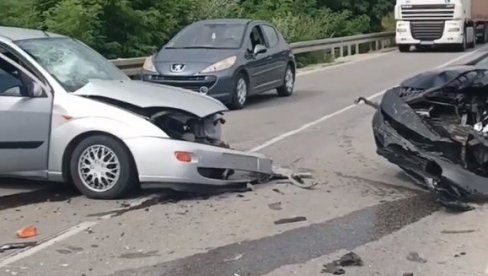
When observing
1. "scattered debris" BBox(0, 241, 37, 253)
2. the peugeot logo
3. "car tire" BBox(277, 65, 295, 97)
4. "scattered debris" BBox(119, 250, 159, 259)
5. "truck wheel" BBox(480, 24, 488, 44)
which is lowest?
"truck wheel" BBox(480, 24, 488, 44)

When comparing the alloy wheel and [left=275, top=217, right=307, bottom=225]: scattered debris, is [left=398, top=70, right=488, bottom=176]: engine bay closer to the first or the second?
[left=275, top=217, right=307, bottom=225]: scattered debris

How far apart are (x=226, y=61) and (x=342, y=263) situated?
9.64 m

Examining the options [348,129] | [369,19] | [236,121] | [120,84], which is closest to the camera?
[120,84]

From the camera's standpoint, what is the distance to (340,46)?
107 ft

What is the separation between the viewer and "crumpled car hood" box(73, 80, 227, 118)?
25.7 feet

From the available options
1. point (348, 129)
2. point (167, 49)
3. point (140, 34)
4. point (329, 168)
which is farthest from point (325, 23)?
point (329, 168)

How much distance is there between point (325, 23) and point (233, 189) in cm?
2903

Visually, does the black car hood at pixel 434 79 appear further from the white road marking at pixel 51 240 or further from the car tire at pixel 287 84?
the car tire at pixel 287 84

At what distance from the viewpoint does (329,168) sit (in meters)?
9.36

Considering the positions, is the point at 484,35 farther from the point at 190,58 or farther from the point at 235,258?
the point at 235,258

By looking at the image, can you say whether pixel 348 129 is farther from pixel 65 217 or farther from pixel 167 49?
pixel 65 217

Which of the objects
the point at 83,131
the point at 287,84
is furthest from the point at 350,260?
the point at 287,84

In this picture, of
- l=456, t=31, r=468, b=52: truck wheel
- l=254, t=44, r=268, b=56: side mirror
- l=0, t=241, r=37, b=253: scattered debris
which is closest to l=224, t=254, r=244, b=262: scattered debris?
l=0, t=241, r=37, b=253: scattered debris

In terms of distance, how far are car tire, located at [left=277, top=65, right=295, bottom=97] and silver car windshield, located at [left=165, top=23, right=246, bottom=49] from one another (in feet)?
5.80
